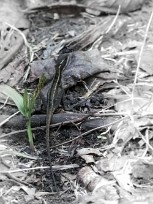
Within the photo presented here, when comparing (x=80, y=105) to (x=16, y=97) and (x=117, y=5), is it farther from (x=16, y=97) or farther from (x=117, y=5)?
(x=117, y=5)

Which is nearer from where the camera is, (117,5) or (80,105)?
(80,105)

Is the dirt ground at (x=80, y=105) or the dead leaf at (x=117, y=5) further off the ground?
the dead leaf at (x=117, y=5)

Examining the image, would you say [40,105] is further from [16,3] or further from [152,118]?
[16,3]

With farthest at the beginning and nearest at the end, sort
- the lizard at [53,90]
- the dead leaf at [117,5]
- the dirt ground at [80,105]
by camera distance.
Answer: the dead leaf at [117,5] < the lizard at [53,90] < the dirt ground at [80,105]

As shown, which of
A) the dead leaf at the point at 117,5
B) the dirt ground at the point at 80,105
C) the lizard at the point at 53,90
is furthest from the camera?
the dead leaf at the point at 117,5

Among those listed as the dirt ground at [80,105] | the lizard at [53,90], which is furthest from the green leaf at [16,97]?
the lizard at [53,90]

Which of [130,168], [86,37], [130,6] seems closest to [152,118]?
[130,168]

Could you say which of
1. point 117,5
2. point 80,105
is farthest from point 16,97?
point 117,5

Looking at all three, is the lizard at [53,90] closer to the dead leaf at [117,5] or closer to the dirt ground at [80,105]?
the dirt ground at [80,105]

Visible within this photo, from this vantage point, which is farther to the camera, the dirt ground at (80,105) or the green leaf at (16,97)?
the green leaf at (16,97)

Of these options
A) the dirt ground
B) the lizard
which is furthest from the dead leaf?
the lizard
